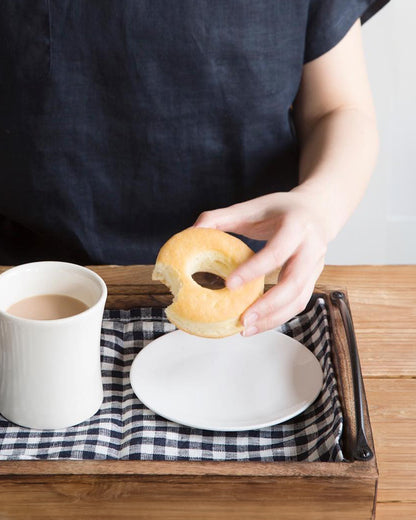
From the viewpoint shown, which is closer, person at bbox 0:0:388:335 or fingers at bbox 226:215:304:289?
fingers at bbox 226:215:304:289

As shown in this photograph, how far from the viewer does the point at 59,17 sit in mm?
905

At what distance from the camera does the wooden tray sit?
0.63 meters

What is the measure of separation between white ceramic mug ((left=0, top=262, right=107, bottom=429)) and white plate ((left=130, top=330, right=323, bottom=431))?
0.21 ft

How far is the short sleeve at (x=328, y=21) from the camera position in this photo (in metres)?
1.00

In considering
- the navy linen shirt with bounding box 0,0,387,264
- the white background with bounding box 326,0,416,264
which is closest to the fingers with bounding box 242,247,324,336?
the navy linen shirt with bounding box 0,0,387,264

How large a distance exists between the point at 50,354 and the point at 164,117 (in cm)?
40

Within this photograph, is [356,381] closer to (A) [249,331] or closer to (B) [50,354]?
(A) [249,331]

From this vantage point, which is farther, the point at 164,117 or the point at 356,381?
the point at 164,117

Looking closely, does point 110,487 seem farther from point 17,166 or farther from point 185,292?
point 17,166

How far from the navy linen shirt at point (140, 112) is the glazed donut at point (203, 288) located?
313 mm

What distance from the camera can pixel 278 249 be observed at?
0.70 metres

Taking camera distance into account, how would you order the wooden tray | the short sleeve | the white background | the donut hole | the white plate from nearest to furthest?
the wooden tray
the white plate
the donut hole
the short sleeve
the white background

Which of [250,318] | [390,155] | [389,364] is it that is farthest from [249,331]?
[390,155]

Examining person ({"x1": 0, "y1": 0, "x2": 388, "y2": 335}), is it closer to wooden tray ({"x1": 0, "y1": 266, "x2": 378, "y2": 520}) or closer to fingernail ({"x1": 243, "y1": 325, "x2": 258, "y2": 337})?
fingernail ({"x1": 243, "y1": 325, "x2": 258, "y2": 337})
